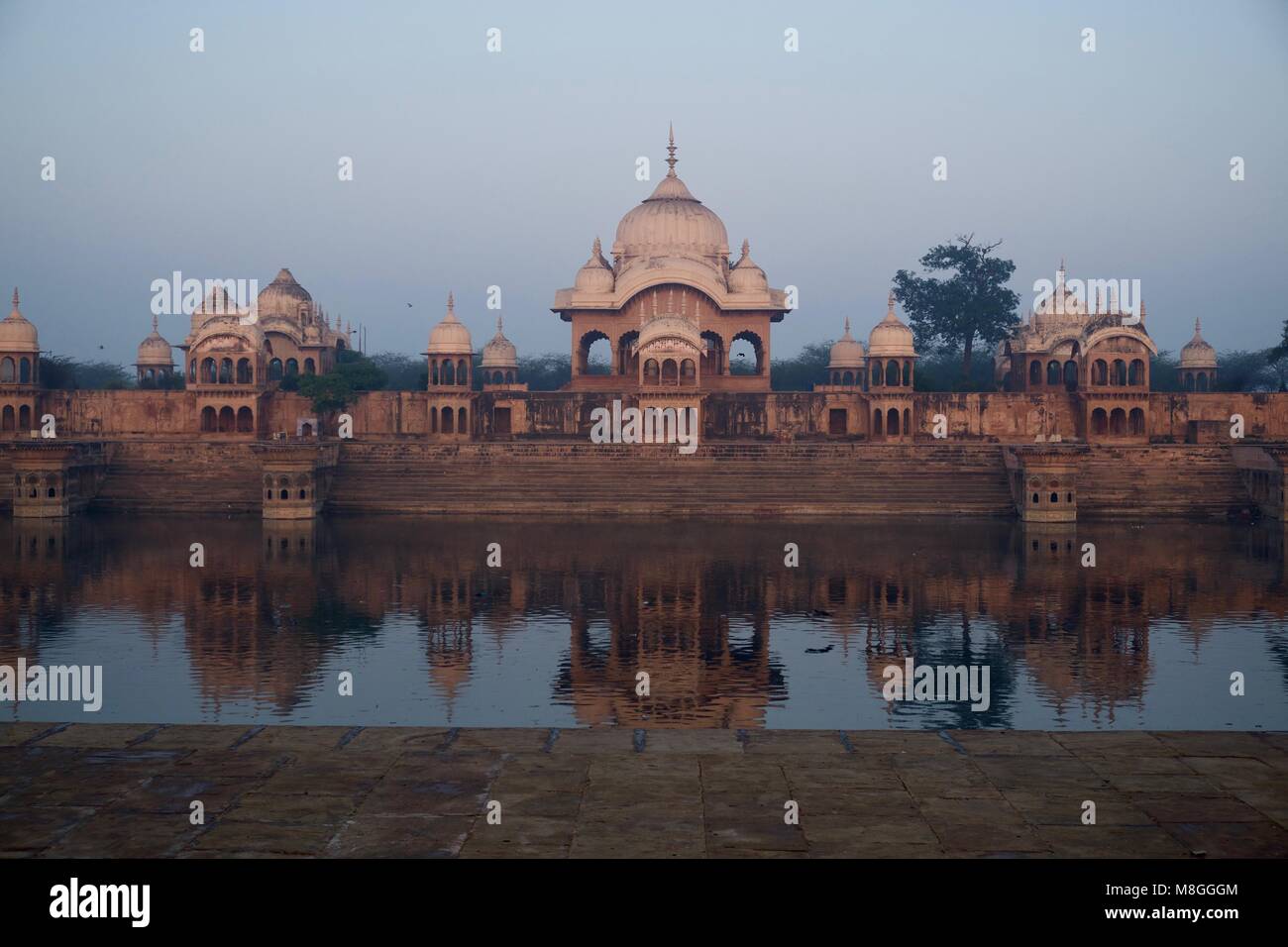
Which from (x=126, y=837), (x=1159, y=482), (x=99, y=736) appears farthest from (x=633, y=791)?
(x=1159, y=482)

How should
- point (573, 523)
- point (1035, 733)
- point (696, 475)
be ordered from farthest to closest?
1. point (696, 475)
2. point (573, 523)
3. point (1035, 733)

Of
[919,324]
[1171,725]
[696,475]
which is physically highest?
[919,324]

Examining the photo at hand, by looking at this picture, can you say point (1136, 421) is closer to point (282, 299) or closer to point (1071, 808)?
point (282, 299)

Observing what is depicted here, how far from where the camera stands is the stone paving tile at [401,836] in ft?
18.5

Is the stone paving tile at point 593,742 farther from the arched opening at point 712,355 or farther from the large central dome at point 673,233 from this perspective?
the large central dome at point 673,233

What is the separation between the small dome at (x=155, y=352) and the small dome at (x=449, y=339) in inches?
608

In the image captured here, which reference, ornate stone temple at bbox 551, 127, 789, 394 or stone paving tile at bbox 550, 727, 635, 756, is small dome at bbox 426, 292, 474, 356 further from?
stone paving tile at bbox 550, 727, 635, 756

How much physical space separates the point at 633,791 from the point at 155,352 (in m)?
45.2

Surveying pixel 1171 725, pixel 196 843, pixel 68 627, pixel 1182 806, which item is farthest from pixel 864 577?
pixel 196 843

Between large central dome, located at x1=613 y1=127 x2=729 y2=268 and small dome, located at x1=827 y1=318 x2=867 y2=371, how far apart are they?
5.98 m

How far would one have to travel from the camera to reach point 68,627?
46.2 feet

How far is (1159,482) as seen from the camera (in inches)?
1161
